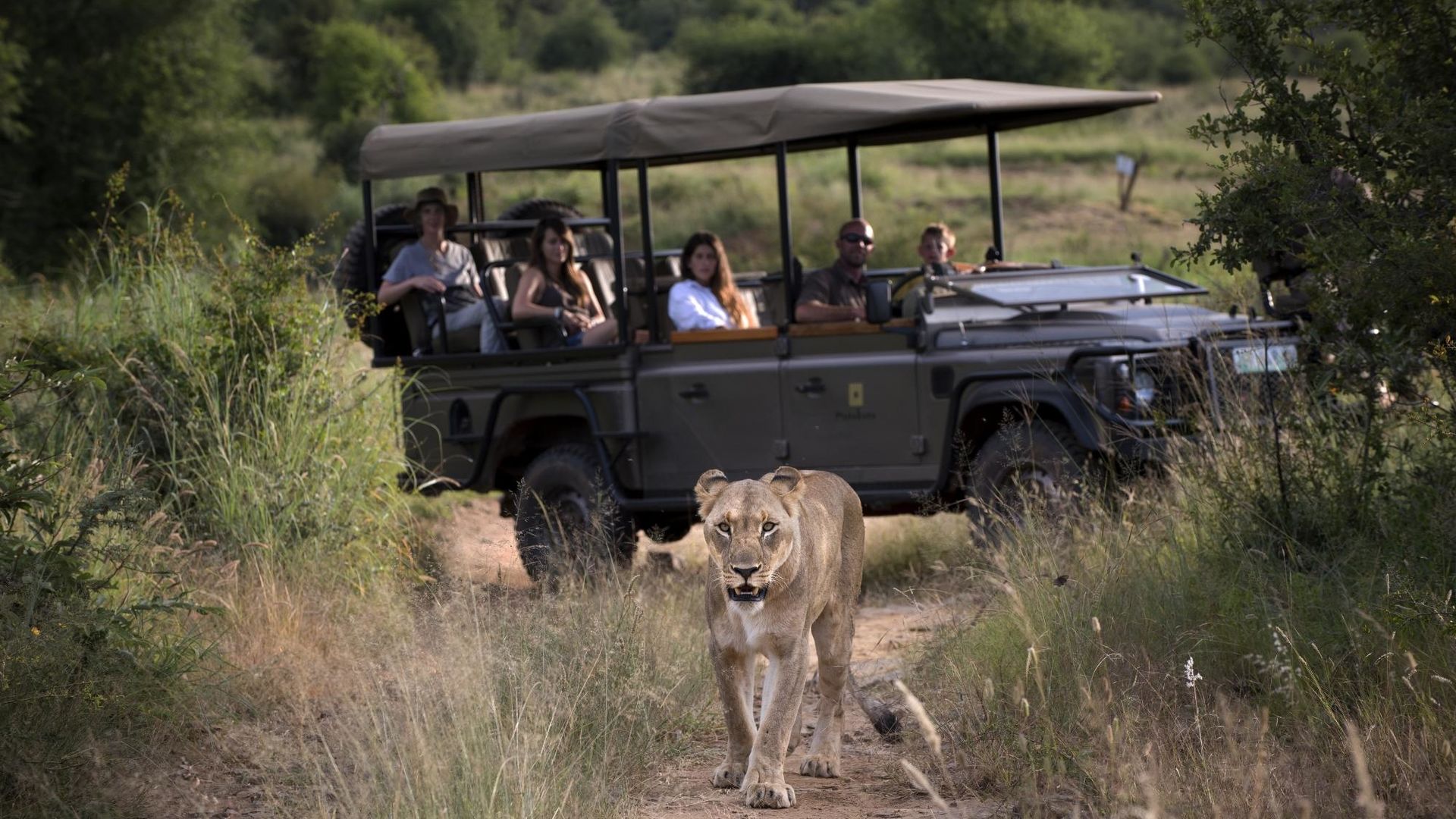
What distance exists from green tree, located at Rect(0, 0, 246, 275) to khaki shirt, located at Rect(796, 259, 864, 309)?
732 inches

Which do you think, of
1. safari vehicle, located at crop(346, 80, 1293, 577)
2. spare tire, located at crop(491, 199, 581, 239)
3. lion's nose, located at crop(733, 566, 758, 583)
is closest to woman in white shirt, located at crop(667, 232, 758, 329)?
safari vehicle, located at crop(346, 80, 1293, 577)

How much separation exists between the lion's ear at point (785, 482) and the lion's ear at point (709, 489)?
0.47 feet

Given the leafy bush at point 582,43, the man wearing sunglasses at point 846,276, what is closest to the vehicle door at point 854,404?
the man wearing sunglasses at point 846,276

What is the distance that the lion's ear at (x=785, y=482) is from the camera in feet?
17.1

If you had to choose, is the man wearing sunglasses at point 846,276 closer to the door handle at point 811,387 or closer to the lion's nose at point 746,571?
the door handle at point 811,387

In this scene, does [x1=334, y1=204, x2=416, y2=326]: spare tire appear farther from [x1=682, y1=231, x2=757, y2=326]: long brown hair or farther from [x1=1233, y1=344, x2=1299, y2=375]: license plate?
[x1=1233, y1=344, x2=1299, y2=375]: license plate

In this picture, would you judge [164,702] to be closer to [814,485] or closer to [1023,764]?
[814,485]

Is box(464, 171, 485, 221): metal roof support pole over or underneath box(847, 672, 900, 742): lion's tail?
over

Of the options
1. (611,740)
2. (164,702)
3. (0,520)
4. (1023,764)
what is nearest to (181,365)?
(0,520)

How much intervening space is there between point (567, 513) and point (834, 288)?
1.82 meters

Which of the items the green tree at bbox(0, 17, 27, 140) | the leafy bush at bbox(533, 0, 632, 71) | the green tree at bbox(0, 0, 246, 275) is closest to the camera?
the green tree at bbox(0, 17, 27, 140)

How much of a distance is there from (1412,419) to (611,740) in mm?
2916

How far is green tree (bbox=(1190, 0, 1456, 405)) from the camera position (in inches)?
219

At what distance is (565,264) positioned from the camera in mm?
9727
